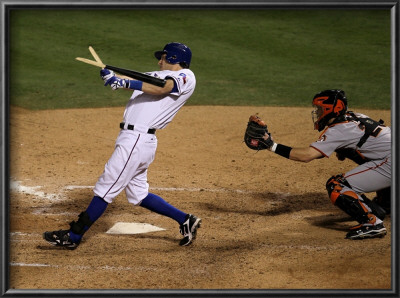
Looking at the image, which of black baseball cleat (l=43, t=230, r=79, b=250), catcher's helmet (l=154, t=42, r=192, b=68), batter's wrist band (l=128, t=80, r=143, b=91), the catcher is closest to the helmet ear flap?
the catcher

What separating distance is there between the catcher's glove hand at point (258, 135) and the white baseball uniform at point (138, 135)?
69 centimetres

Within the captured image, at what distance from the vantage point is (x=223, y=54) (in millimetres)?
14391

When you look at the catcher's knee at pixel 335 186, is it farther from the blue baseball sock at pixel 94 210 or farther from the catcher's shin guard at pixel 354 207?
the blue baseball sock at pixel 94 210

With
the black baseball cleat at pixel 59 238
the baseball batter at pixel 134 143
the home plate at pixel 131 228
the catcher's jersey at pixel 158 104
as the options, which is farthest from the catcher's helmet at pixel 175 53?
the black baseball cleat at pixel 59 238

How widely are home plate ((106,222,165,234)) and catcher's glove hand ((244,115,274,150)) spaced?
1253 mm

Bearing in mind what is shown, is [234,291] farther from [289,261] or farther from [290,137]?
[290,137]

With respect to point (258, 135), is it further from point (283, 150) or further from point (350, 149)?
point (350, 149)

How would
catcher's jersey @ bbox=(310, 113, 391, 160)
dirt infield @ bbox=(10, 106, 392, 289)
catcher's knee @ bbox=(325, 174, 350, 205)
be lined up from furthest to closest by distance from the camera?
catcher's knee @ bbox=(325, 174, 350, 205), catcher's jersey @ bbox=(310, 113, 391, 160), dirt infield @ bbox=(10, 106, 392, 289)

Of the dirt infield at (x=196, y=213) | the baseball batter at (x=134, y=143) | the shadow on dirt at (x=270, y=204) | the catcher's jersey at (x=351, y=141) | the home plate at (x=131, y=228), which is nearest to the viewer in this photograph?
the dirt infield at (x=196, y=213)

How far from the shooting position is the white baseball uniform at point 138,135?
5660 millimetres

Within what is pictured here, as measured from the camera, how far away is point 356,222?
255 inches

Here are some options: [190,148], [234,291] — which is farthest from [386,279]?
[190,148]

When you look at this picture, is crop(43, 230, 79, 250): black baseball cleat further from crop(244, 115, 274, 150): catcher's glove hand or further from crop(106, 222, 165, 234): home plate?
crop(244, 115, 274, 150): catcher's glove hand

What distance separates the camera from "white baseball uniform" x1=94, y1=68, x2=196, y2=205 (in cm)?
566
